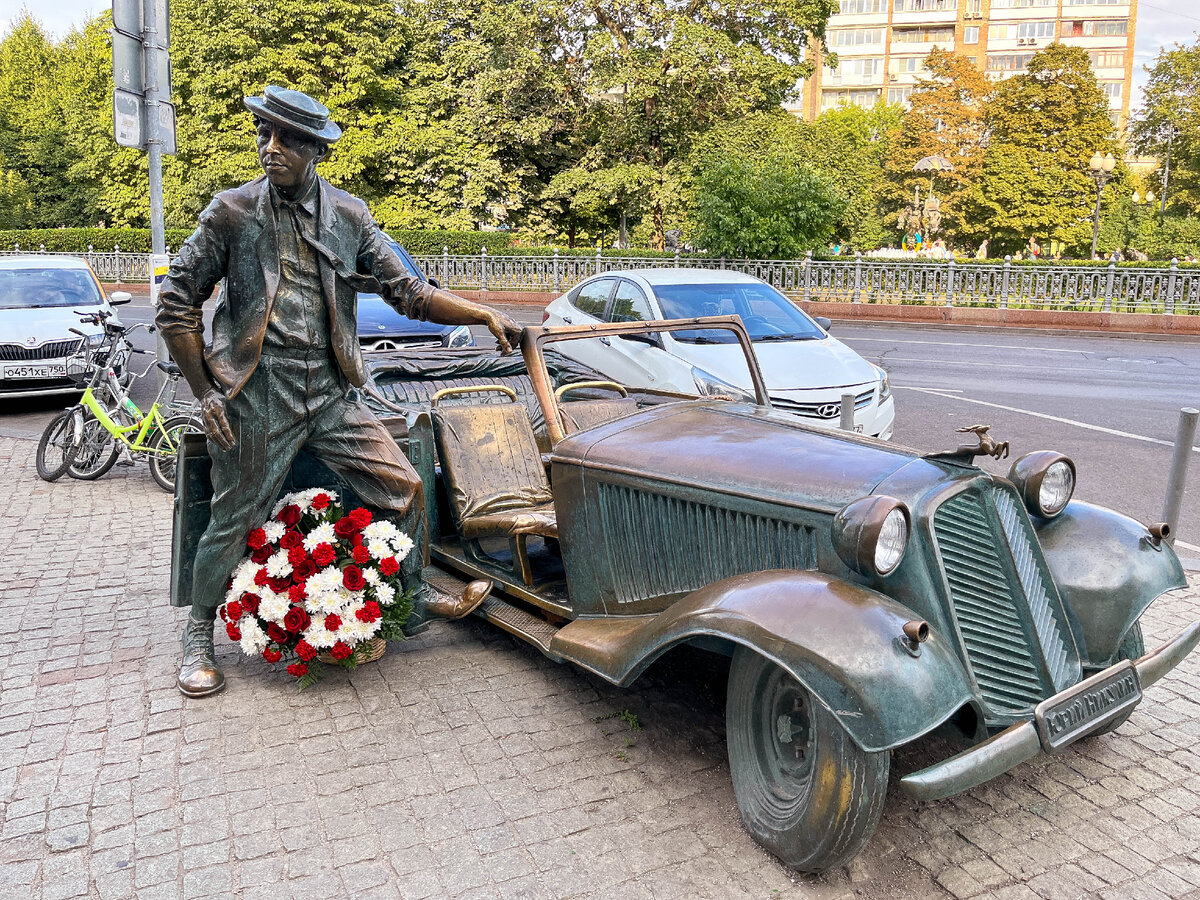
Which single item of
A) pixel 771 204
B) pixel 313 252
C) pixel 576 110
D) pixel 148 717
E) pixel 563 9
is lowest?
pixel 148 717

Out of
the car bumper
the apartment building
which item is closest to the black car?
the car bumper

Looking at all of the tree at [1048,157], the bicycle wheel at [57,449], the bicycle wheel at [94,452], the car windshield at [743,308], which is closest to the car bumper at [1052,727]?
the car windshield at [743,308]

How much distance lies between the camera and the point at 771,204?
77.0ft

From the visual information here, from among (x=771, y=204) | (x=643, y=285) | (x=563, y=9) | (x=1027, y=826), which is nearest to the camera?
(x=1027, y=826)

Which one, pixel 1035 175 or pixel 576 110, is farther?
pixel 1035 175

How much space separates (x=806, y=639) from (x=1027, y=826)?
122cm

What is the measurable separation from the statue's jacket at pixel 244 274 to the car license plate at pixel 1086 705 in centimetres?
289

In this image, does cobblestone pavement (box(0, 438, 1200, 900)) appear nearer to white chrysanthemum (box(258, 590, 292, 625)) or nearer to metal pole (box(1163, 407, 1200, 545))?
white chrysanthemum (box(258, 590, 292, 625))

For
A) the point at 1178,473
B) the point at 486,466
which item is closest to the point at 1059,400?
the point at 1178,473

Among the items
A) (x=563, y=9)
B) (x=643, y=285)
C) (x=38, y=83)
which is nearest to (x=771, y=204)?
(x=563, y=9)

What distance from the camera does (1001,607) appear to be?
9.98ft

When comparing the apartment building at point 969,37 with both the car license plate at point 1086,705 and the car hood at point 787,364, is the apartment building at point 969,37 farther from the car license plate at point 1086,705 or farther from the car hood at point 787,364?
the car license plate at point 1086,705

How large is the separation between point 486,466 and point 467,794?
6.98ft

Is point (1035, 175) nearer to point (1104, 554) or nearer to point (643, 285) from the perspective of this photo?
point (643, 285)
